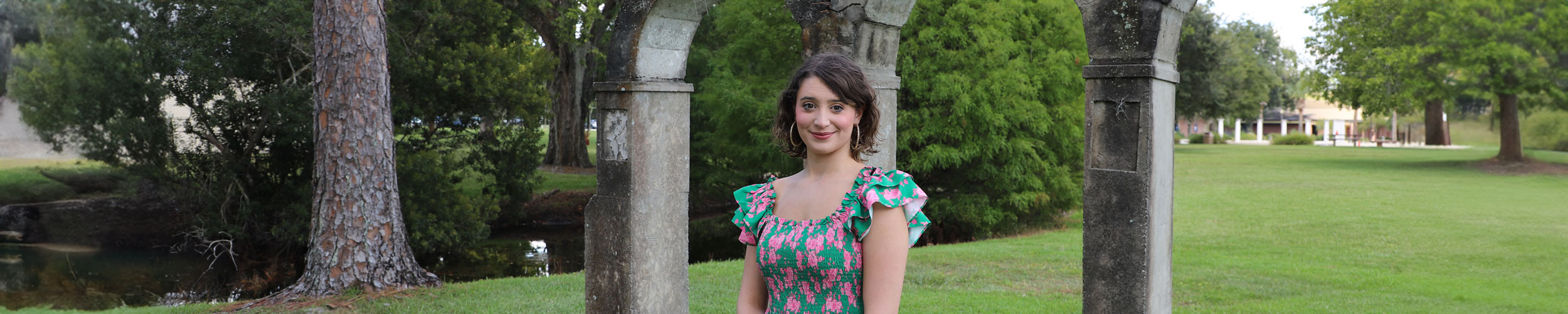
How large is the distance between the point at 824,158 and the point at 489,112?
12.0m

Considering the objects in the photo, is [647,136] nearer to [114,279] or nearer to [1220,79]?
[114,279]

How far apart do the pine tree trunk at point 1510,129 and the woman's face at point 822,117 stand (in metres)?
26.1

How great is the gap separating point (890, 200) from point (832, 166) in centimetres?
20

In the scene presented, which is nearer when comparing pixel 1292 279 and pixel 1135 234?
pixel 1135 234

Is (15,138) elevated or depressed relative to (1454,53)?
depressed

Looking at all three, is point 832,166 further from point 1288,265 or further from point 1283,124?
point 1283,124

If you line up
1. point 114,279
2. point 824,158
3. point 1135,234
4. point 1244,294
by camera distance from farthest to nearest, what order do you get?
point 114,279, point 1244,294, point 1135,234, point 824,158

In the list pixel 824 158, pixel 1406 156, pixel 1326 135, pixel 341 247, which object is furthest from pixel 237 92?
pixel 1326 135

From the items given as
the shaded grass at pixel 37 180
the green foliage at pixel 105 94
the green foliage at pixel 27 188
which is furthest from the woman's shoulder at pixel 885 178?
the green foliage at pixel 27 188

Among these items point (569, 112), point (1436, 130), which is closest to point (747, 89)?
point (569, 112)

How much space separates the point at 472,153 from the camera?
14.1 metres

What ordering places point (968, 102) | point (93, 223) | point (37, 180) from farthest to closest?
1. point (37, 180)
2. point (93, 223)
3. point (968, 102)

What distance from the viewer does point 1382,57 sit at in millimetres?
22859

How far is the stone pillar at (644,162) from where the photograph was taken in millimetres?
4977
